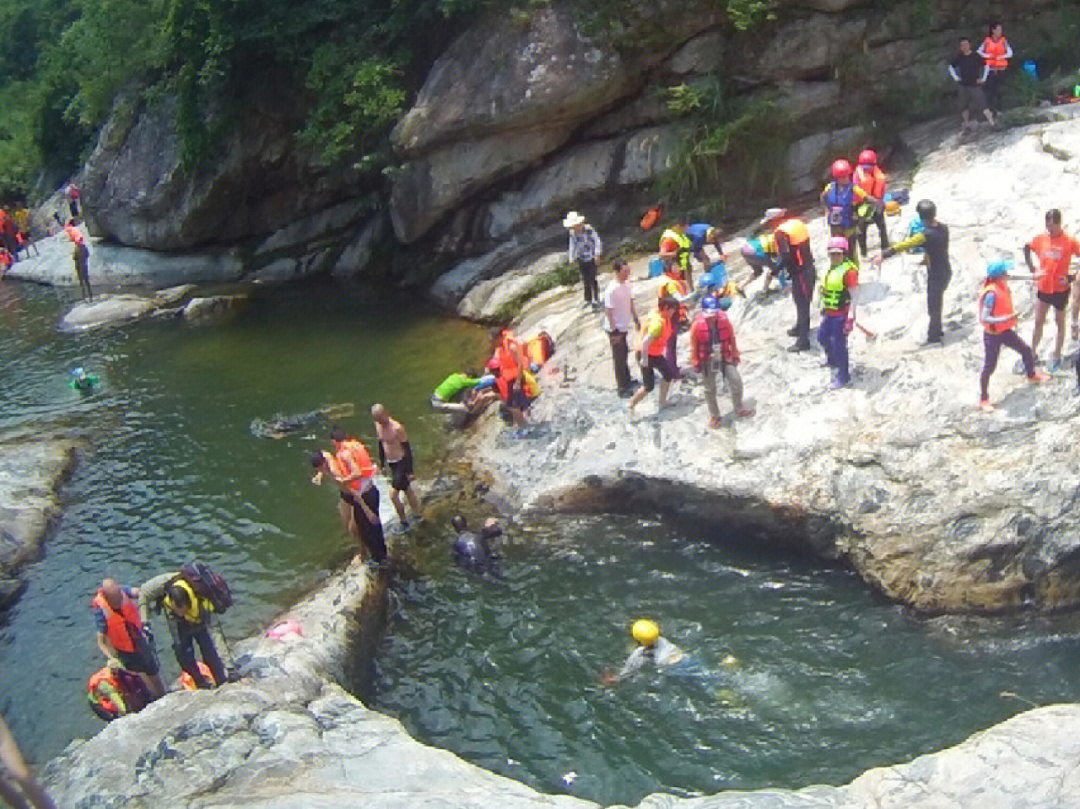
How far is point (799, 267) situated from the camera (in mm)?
15633

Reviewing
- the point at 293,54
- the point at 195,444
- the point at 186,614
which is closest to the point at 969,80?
the point at 293,54

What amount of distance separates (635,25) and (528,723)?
14.7m

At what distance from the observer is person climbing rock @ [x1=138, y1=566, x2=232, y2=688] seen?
11875 mm

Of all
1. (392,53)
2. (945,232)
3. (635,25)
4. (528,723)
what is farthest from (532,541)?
(392,53)

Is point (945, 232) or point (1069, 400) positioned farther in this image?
point (945, 232)

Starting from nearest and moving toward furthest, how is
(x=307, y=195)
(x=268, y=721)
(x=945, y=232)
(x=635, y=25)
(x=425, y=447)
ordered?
(x=268, y=721), (x=945, y=232), (x=425, y=447), (x=635, y=25), (x=307, y=195)

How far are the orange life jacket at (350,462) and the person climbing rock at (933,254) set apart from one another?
23.4 ft

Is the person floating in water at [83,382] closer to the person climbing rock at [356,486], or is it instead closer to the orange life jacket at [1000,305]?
the person climbing rock at [356,486]

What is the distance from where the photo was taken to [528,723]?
475 inches

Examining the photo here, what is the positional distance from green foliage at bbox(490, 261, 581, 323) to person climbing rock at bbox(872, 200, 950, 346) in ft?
26.5

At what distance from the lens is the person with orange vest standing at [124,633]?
39.2 ft

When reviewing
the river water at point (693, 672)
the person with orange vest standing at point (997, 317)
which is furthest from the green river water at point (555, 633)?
the person with orange vest standing at point (997, 317)

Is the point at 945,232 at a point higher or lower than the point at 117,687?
higher

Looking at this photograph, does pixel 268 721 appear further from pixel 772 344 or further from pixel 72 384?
pixel 72 384
